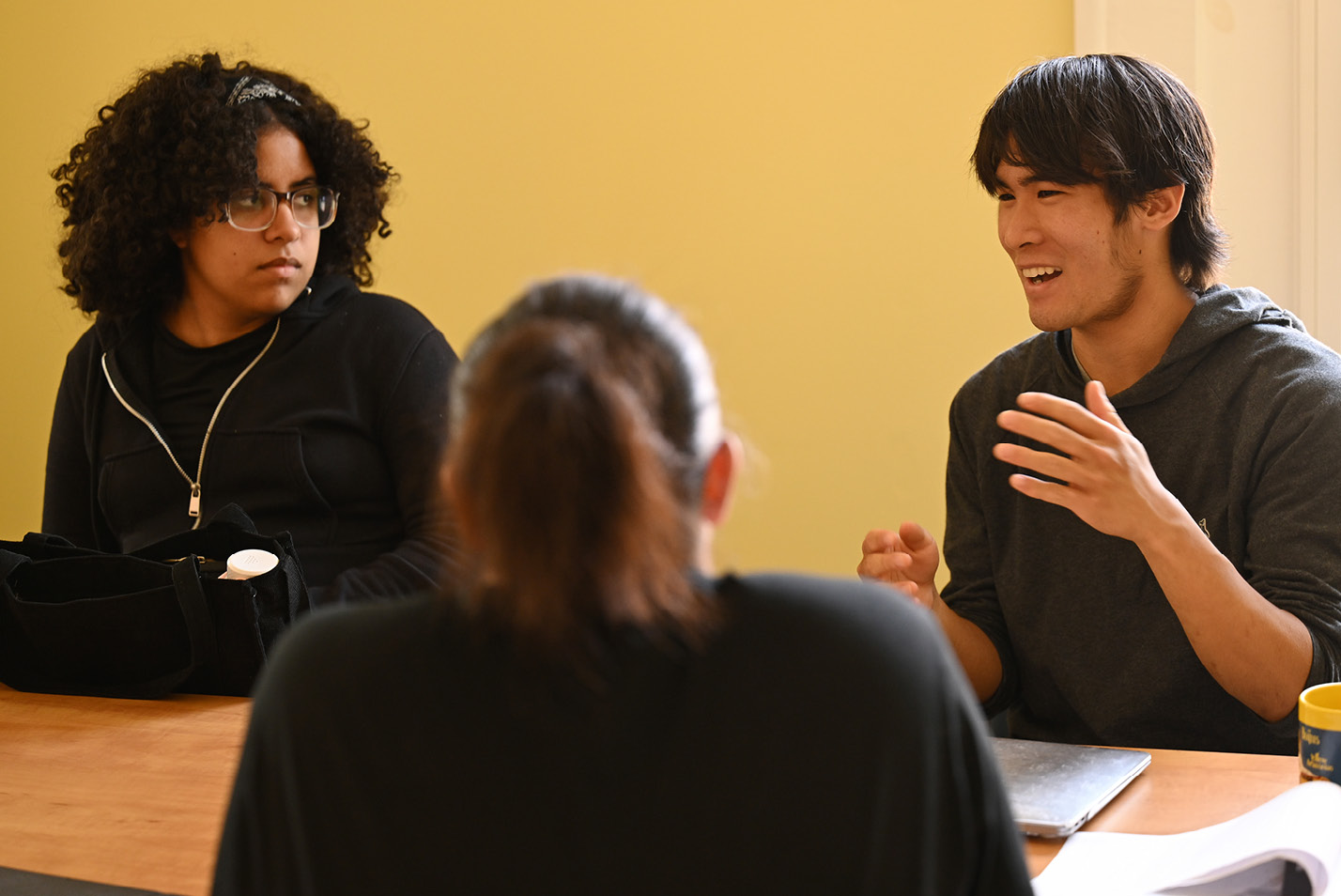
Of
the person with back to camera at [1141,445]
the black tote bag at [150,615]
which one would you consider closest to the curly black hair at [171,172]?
the black tote bag at [150,615]

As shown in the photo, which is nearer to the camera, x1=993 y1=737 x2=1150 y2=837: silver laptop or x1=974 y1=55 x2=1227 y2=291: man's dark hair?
x1=993 y1=737 x2=1150 y2=837: silver laptop

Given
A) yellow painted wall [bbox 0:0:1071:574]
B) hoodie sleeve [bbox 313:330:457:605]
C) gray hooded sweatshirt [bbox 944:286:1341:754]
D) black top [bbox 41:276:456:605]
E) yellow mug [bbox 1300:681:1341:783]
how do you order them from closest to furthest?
yellow mug [bbox 1300:681:1341:783] < gray hooded sweatshirt [bbox 944:286:1341:754] < hoodie sleeve [bbox 313:330:457:605] < black top [bbox 41:276:456:605] < yellow painted wall [bbox 0:0:1071:574]

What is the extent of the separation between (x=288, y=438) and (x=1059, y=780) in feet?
3.68

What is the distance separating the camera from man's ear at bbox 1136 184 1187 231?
58.7 inches

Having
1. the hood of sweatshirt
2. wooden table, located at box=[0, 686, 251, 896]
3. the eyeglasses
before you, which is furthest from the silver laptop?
the eyeglasses

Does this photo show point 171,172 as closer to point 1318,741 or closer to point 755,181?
point 755,181

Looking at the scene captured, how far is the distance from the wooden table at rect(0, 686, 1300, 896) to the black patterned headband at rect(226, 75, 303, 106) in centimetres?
91

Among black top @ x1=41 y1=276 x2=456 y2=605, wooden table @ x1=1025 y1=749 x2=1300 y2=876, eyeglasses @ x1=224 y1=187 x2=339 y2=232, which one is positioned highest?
eyeglasses @ x1=224 y1=187 x2=339 y2=232

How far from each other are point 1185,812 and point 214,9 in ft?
8.89

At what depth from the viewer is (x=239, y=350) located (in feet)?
5.77

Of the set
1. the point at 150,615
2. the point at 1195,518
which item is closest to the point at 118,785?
the point at 150,615

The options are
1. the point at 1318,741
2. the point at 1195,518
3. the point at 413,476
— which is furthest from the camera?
the point at 413,476

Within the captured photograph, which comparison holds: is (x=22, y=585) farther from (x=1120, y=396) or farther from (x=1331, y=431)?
(x=1331, y=431)

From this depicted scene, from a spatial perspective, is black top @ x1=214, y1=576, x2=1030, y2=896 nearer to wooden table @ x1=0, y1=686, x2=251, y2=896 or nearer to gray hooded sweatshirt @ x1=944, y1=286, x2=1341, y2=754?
wooden table @ x1=0, y1=686, x2=251, y2=896
